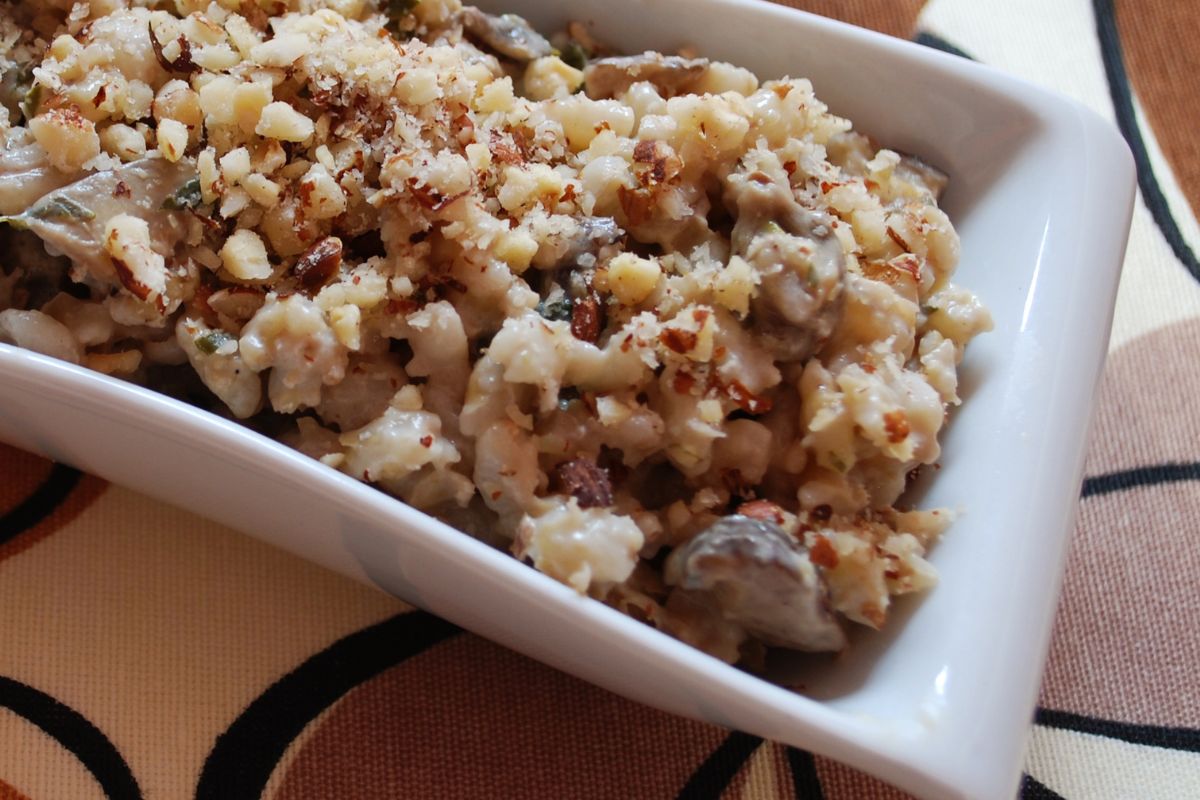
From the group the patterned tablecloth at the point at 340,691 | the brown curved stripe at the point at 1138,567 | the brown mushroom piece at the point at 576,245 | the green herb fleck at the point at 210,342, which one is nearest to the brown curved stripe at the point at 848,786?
the patterned tablecloth at the point at 340,691

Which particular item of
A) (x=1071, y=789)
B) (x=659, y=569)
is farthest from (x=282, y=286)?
(x=1071, y=789)

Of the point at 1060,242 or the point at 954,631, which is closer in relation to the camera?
the point at 954,631

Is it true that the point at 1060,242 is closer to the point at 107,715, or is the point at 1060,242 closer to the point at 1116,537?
the point at 1116,537

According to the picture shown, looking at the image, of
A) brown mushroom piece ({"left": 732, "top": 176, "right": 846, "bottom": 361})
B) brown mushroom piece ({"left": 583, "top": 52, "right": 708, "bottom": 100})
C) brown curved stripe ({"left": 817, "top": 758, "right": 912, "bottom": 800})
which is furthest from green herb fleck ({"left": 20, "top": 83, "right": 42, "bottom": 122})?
brown curved stripe ({"left": 817, "top": 758, "right": 912, "bottom": 800})

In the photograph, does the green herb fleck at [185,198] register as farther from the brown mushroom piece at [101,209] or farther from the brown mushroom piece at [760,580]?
the brown mushroom piece at [760,580]

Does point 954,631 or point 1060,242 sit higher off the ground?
point 1060,242

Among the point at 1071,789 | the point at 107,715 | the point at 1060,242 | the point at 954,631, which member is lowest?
the point at 107,715

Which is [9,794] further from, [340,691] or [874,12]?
[874,12]
